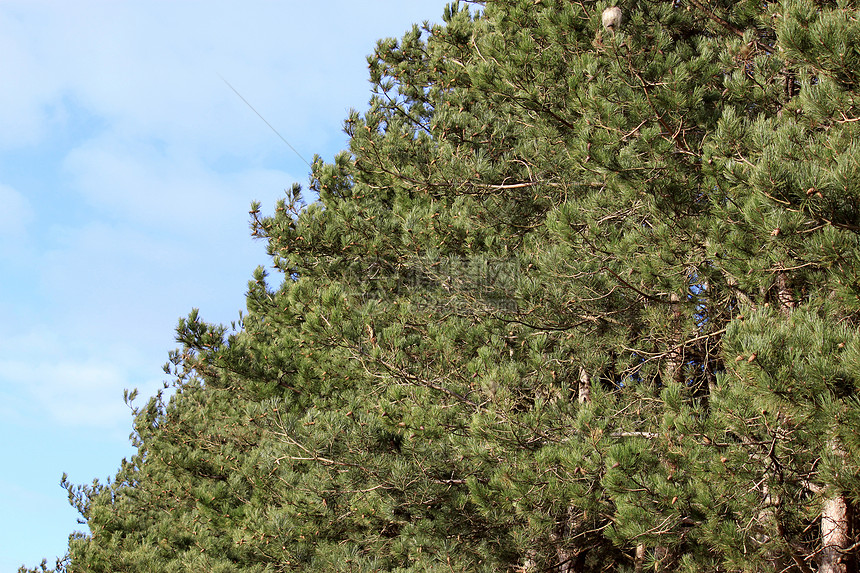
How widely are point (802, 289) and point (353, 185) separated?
4.51 metres

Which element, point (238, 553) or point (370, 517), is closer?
point (370, 517)

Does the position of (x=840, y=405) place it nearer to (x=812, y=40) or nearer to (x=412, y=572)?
(x=812, y=40)

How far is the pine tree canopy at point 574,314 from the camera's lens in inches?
135

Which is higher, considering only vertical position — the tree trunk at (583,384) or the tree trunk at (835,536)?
the tree trunk at (583,384)

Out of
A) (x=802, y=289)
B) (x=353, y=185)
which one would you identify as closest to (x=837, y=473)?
(x=802, y=289)

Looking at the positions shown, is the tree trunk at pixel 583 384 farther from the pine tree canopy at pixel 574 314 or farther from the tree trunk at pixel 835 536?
the tree trunk at pixel 835 536

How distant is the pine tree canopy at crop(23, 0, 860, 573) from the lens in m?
3.42

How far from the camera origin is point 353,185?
7250mm

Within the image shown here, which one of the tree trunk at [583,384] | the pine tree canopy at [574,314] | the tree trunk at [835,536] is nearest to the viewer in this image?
the pine tree canopy at [574,314]

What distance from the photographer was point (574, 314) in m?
5.11

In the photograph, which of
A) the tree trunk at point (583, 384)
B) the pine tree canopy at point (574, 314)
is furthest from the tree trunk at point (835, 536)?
the tree trunk at point (583, 384)

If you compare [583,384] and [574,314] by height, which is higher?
[574,314]

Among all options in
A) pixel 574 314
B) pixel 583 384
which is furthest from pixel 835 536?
pixel 583 384

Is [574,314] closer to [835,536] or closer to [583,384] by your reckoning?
[583,384]
